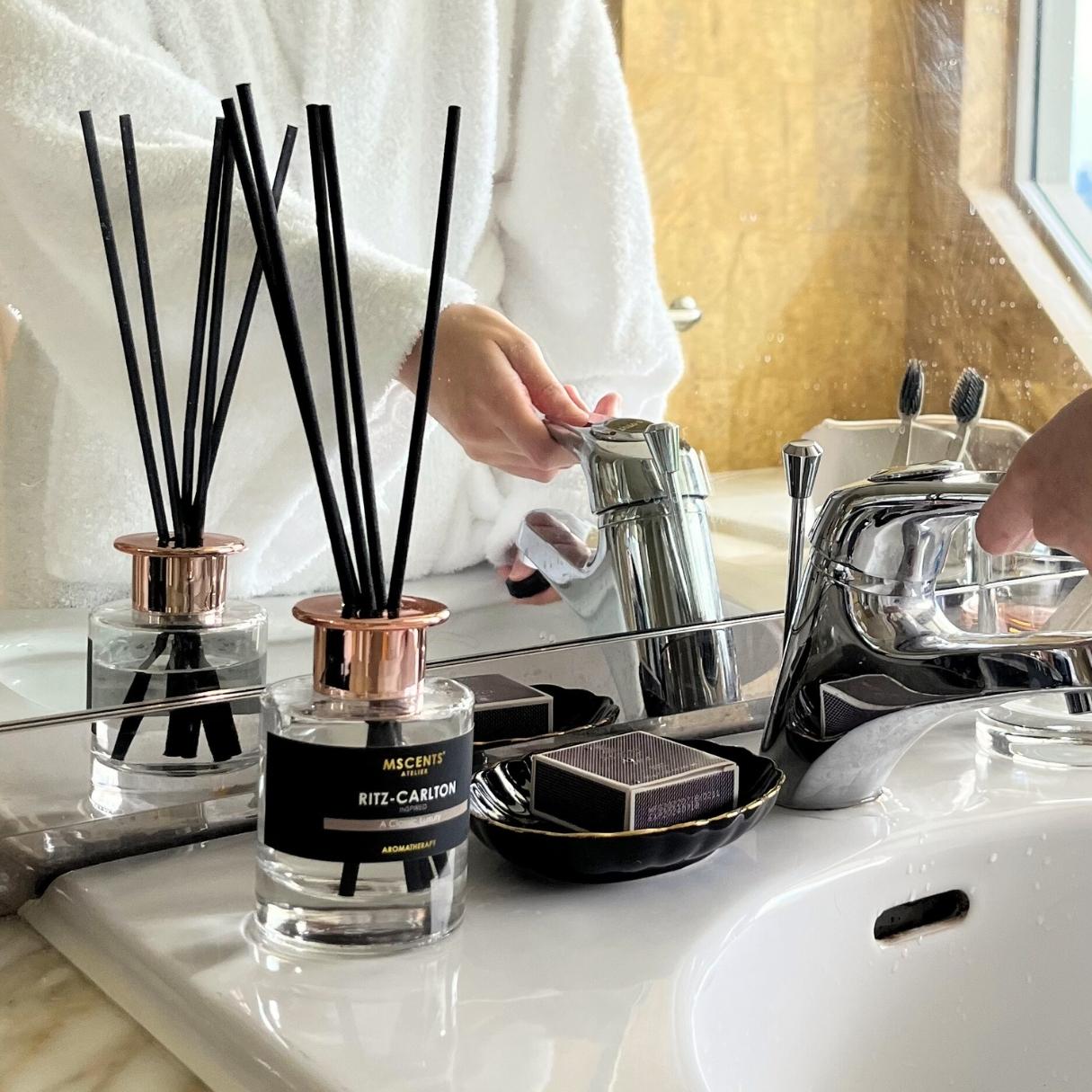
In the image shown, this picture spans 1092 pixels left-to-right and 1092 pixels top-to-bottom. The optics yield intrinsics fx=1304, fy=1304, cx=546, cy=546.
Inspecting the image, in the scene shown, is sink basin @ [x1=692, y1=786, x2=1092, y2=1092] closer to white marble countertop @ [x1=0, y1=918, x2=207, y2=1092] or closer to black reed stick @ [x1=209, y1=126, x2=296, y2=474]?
white marble countertop @ [x1=0, y1=918, x2=207, y2=1092]

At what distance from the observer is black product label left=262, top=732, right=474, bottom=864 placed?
0.43 metres

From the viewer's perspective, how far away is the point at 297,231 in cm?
57

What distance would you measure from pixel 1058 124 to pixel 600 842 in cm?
60

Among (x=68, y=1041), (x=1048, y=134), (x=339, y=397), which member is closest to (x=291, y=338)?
(x=339, y=397)

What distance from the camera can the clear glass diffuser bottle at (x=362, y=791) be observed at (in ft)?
1.41

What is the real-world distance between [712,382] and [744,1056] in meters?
0.38

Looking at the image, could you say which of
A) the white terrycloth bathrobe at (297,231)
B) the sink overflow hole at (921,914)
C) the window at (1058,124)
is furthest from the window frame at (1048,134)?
the sink overflow hole at (921,914)

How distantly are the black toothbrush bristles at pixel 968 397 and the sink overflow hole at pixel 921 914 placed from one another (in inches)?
13.7

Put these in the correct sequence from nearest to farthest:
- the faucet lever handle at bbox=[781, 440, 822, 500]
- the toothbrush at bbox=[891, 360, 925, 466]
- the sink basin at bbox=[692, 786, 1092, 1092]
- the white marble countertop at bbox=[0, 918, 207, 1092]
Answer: the white marble countertop at bbox=[0, 918, 207, 1092] → the sink basin at bbox=[692, 786, 1092, 1092] → the faucet lever handle at bbox=[781, 440, 822, 500] → the toothbrush at bbox=[891, 360, 925, 466]

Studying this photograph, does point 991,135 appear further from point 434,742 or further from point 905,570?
point 434,742

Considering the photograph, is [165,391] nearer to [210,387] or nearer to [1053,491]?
[210,387]

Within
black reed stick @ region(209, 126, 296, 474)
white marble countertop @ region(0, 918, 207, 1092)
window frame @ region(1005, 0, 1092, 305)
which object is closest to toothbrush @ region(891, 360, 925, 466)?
window frame @ region(1005, 0, 1092, 305)

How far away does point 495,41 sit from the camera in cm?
63

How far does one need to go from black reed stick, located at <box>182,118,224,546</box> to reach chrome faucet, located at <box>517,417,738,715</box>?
179 mm
